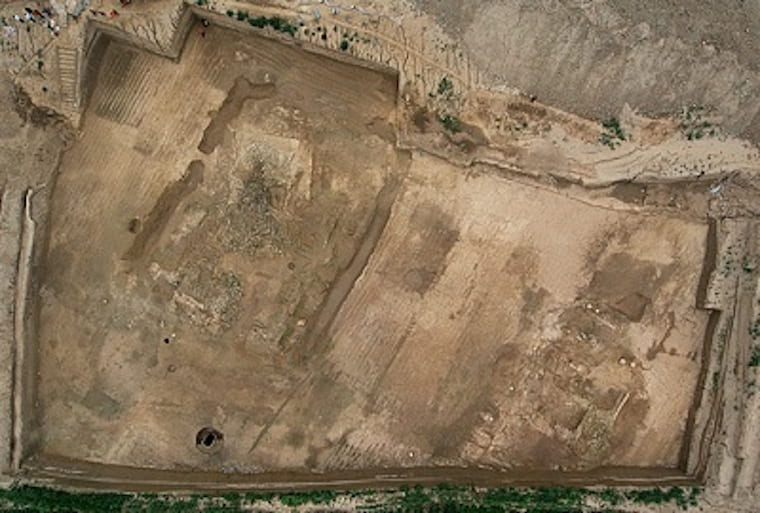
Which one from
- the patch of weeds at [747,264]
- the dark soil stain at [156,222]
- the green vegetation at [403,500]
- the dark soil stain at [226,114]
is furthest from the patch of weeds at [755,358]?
the dark soil stain at [156,222]

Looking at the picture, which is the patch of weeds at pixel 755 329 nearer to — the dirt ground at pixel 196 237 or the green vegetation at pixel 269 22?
the dirt ground at pixel 196 237

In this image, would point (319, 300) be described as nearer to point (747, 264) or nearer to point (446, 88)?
point (446, 88)

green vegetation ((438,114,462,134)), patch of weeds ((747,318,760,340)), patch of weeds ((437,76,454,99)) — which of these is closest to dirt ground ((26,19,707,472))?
green vegetation ((438,114,462,134))

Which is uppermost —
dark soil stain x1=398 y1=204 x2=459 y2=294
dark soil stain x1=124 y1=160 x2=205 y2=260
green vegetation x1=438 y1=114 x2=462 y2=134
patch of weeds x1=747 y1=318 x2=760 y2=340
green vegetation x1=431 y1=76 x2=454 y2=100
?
green vegetation x1=431 y1=76 x2=454 y2=100

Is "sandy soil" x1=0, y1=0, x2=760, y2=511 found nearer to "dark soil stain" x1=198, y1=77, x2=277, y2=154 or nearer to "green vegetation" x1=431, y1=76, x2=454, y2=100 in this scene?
"dark soil stain" x1=198, y1=77, x2=277, y2=154

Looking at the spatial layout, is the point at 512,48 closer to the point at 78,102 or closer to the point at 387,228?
the point at 387,228

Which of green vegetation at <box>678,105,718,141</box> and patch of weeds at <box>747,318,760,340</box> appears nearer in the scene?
green vegetation at <box>678,105,718,141</box>
